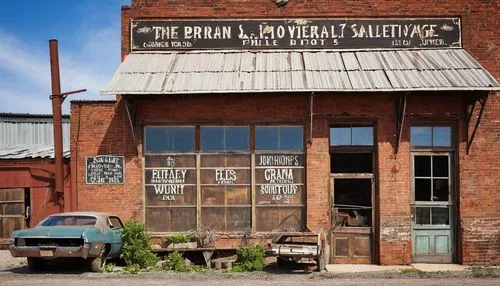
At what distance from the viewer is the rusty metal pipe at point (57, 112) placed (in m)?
13.9

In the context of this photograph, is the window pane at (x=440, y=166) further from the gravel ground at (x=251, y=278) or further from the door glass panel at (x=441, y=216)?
the gravel ground at (x=251, y=278)

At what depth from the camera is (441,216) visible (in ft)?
43.5

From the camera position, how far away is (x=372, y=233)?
1316cm

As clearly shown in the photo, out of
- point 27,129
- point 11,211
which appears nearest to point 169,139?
point 11,211

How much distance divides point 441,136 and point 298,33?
14.7 feet

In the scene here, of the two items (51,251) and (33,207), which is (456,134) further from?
(33,207)

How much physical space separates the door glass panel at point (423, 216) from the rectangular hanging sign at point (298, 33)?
164 inches

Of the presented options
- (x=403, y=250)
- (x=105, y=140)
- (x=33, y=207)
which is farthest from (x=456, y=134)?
(x=33, y=207)

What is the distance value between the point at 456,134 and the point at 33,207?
37.4ft

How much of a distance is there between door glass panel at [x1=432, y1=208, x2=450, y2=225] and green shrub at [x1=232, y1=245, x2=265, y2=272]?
4432 mm

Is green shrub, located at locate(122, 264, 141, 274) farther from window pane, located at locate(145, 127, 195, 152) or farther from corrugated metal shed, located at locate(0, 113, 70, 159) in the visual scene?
corrugated metal shed, located at locate(0, 113, 70, 159)

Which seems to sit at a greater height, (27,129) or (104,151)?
(27,129)

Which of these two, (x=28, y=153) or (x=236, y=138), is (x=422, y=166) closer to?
(x=236, y=138)

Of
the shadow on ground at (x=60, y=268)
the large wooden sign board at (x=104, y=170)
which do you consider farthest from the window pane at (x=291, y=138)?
the shadow on ground at (x=60, y=268)
